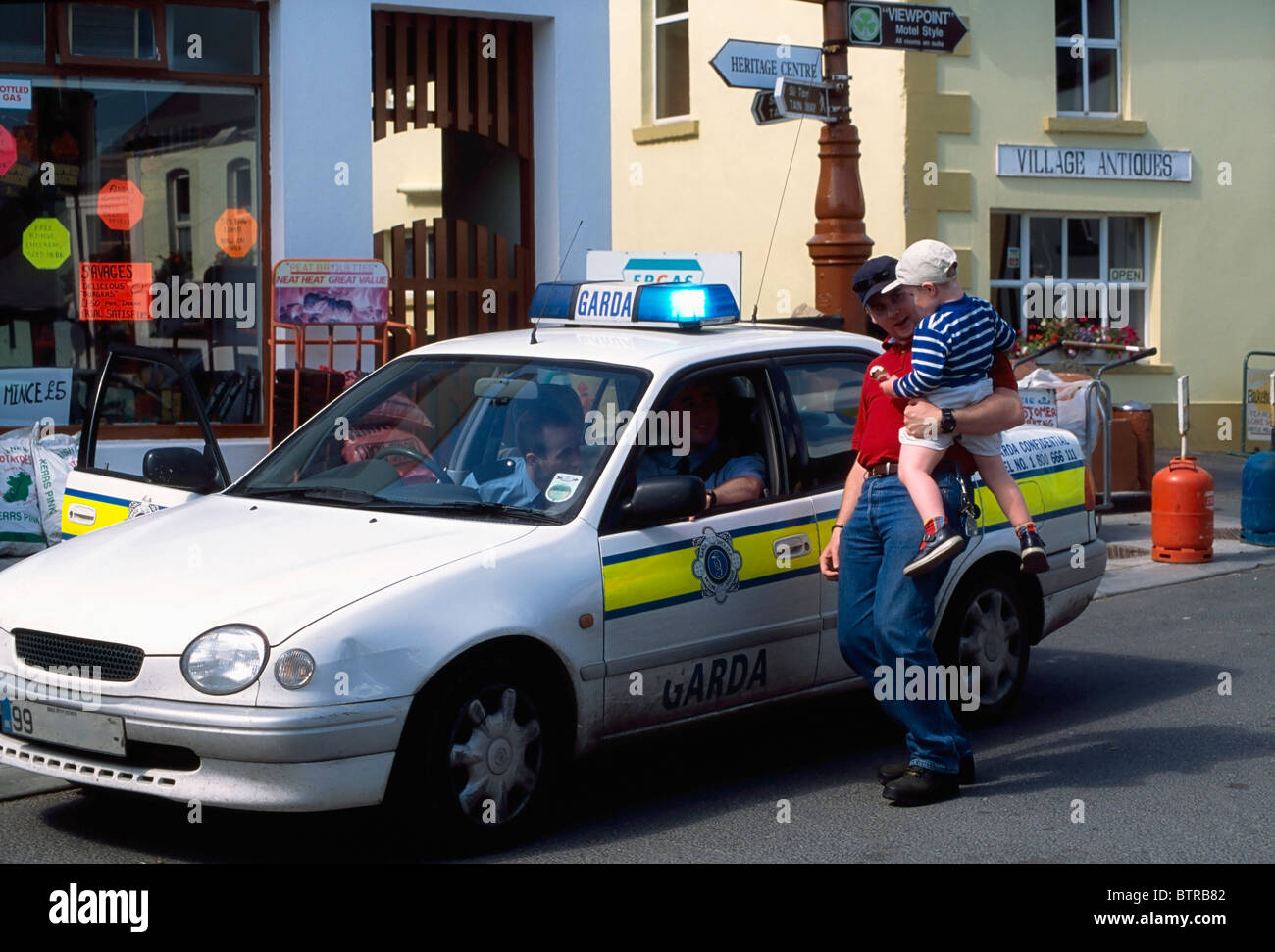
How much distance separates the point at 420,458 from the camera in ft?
19.8

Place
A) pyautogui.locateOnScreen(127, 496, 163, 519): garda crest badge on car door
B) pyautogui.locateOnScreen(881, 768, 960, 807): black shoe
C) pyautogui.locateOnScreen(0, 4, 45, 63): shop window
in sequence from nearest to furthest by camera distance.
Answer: pyautogui.locateOnScreen(881, 768, 960, 807): black shoe
pyautogui.locateOnScreen(127, 496, 163, 519): garda crest badge on car door
pyautogui.locateOnScreen(0, 4, 45, 63): shop window

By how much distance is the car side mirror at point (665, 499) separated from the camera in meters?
5.59

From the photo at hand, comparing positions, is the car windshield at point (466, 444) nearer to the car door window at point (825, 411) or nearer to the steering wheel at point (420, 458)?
the steering wheel at point (420, 458)

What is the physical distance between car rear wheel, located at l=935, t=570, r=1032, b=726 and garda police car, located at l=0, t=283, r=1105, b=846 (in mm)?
13

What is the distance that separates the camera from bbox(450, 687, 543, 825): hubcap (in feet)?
16.8

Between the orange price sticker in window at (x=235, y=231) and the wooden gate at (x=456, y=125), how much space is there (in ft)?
3.05

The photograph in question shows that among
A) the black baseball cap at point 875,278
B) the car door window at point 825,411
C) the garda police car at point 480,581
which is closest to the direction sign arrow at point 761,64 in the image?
the garda police car at point 480,581

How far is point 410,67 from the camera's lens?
38.4 feet

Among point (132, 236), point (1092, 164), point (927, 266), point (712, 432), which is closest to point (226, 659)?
point (712, 432)

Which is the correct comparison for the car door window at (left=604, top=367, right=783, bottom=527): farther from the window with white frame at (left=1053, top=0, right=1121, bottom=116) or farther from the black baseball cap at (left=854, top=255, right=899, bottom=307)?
the window with white frame at (left=1053, top=0, right=1121, bottom=116)

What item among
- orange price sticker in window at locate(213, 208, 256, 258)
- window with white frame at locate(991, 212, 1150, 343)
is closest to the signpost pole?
orange price sticker in window at locate(213, 208, 256, 258)

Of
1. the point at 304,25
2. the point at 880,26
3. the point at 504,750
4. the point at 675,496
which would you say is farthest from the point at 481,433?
the point at 880,26

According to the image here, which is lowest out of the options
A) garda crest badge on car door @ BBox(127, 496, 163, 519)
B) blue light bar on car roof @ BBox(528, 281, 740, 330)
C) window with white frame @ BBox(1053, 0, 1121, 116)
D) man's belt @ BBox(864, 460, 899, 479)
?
garda crest badge on car door @ BBox(127, 496, 163, 519)

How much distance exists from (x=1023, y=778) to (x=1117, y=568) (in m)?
5.97
